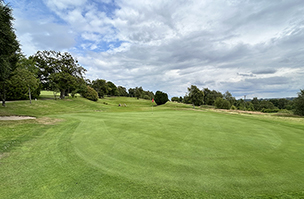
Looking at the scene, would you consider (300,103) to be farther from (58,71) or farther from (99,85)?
(99,85)

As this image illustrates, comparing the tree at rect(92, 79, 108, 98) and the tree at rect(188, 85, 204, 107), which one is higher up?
the tree at rect(92, 79, 108, 98)

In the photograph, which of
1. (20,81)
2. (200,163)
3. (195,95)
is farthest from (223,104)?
(20,81)

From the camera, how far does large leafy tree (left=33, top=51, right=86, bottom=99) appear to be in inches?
1515

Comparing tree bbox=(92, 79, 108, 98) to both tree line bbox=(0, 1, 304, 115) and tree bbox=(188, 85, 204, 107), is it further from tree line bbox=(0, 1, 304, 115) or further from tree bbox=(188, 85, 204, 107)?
tree bbox=(188, 85, 204, 107)

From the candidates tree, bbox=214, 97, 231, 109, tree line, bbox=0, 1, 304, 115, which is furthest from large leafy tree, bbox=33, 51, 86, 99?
tree, bbox=214, 97, 231, 109

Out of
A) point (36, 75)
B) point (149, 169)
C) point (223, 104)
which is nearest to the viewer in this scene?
point (149, 169)

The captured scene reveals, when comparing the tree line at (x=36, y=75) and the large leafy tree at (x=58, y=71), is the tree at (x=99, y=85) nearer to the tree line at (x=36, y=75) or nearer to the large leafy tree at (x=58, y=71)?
the tree line at (x=36, y=75)

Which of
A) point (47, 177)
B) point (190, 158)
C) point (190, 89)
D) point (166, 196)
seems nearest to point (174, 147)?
point (190, 158)

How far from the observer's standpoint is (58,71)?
1633 inches

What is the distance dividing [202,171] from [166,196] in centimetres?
176

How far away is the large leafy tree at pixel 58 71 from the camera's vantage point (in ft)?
126

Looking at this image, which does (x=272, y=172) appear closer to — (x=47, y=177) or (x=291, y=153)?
(x=291, y=153)

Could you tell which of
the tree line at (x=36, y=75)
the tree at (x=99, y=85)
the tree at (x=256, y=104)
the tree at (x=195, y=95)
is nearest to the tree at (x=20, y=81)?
the tree line at (x=36, y=75)

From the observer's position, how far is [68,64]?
4278cm
